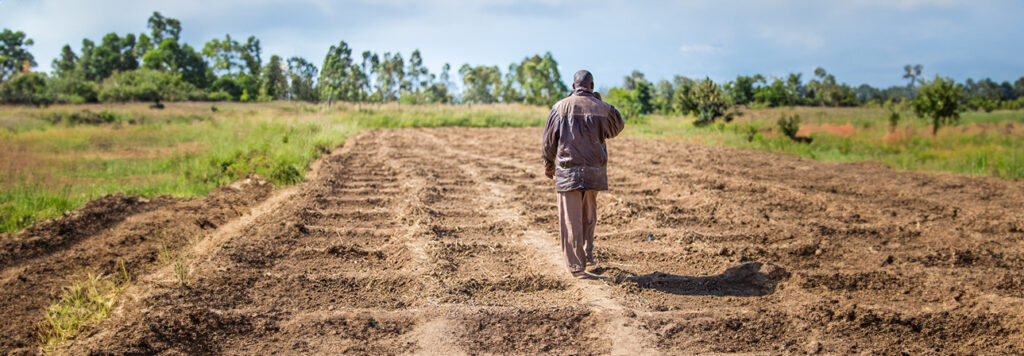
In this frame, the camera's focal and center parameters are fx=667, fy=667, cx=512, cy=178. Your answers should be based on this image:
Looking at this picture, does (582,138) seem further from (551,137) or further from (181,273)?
(181,273)

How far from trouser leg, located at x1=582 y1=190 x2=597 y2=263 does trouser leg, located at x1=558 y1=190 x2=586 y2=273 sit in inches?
2.2

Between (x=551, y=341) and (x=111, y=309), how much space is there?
3257 millimetres

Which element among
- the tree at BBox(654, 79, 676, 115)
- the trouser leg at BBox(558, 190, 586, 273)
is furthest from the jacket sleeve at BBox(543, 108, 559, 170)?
the tree at BBox(654, 79, 676, 115)

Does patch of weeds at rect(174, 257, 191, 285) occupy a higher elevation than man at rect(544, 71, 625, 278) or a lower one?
lower

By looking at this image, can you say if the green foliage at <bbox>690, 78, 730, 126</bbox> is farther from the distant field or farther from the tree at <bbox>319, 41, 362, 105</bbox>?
the tree at <bbox>319, 41, 362, 105</bbox>

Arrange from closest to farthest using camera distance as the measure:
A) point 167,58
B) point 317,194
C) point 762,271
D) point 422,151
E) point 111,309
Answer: point 111,309 < point 762,271 < point 317,194 < point 422,151 < point 167,58

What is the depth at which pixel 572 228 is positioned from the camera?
543 cm

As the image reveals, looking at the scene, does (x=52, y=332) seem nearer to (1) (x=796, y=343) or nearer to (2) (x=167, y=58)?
(1) (x=796, y=343)

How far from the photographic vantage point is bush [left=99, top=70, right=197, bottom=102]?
158 ft

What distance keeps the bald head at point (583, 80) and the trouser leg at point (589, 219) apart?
2.83ft

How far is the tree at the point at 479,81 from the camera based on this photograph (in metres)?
76.8

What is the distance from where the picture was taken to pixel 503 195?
9.71 metres

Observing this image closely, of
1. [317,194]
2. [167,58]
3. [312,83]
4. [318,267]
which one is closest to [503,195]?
[317,194]

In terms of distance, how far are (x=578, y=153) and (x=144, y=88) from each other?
5173 cm
